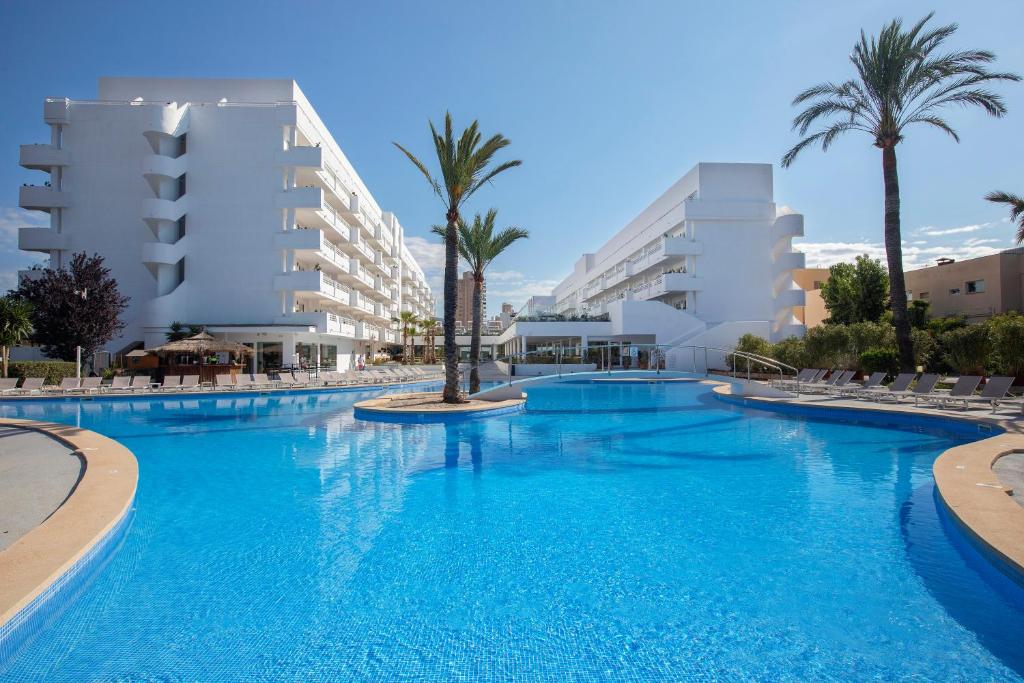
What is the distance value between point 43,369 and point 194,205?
1168 cm

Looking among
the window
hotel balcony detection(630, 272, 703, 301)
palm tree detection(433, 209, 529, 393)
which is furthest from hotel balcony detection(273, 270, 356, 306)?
the window

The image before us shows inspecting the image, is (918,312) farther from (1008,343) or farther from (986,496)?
(986,496)

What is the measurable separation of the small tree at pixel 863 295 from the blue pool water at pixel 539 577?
30.7 metres

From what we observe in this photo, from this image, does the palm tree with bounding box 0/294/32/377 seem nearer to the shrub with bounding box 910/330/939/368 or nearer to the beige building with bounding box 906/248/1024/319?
the shrub with bounding box 910/330/939/368

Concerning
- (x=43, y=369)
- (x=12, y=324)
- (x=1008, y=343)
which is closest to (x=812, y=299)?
(x=1008, y=343)

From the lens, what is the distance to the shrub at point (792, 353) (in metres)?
24.5

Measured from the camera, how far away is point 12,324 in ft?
72.9

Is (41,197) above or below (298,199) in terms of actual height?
above

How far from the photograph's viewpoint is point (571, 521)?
5980 mm

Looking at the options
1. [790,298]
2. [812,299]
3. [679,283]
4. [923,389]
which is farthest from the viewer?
[812,299]

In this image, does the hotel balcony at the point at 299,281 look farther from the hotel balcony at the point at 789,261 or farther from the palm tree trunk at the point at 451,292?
the hotel balcony at the point at 789,261

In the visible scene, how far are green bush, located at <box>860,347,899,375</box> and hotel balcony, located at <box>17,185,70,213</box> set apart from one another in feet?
136

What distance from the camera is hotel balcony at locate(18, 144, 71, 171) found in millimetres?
30672

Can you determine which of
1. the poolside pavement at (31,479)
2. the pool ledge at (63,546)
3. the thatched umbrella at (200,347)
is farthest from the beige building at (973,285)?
the poolside pavement at (31,479)
